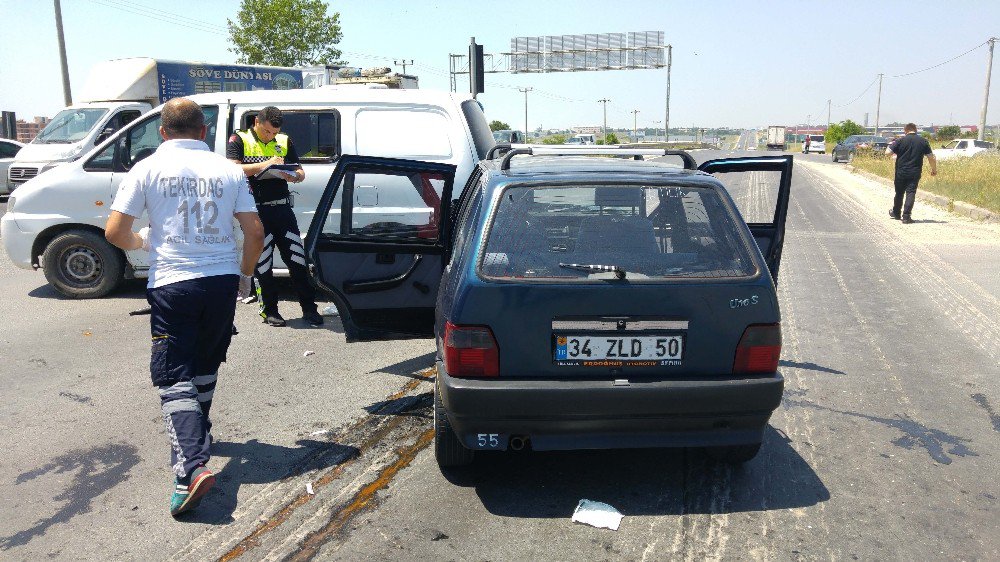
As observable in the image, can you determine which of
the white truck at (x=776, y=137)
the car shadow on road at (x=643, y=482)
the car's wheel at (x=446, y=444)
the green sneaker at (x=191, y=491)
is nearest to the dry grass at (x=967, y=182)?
the car shadow on road at (x=643, y=482)

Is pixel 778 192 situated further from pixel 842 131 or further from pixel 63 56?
pixel 842 131

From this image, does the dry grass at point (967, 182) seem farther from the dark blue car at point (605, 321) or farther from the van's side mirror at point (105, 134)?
the van's side mirror at point (105, 134)

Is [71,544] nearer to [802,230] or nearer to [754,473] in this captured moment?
[754,473]

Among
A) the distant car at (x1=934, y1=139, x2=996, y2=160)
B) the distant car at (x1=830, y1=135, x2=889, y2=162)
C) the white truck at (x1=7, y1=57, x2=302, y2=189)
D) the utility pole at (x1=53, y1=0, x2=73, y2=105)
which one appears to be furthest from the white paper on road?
the distant car at (x1=934, y1=139, x2=996, y2=160)

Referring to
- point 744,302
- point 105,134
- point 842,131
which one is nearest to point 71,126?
point 105,134

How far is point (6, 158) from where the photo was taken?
64.4 feet

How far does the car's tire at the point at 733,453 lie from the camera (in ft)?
13.4

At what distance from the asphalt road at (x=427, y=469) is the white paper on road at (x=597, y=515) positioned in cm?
5

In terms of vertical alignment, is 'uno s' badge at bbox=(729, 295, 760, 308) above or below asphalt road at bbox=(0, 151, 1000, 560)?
above

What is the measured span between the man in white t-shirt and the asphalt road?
0.42 metres

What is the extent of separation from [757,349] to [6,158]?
2100 centimetres

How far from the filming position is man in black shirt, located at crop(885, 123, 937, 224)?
15.1m

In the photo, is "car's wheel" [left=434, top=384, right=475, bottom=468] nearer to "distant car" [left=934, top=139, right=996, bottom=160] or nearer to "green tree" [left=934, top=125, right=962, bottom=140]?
"distant car" [left=934, top=139, right=996, bottom=160]

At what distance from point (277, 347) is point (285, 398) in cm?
137
